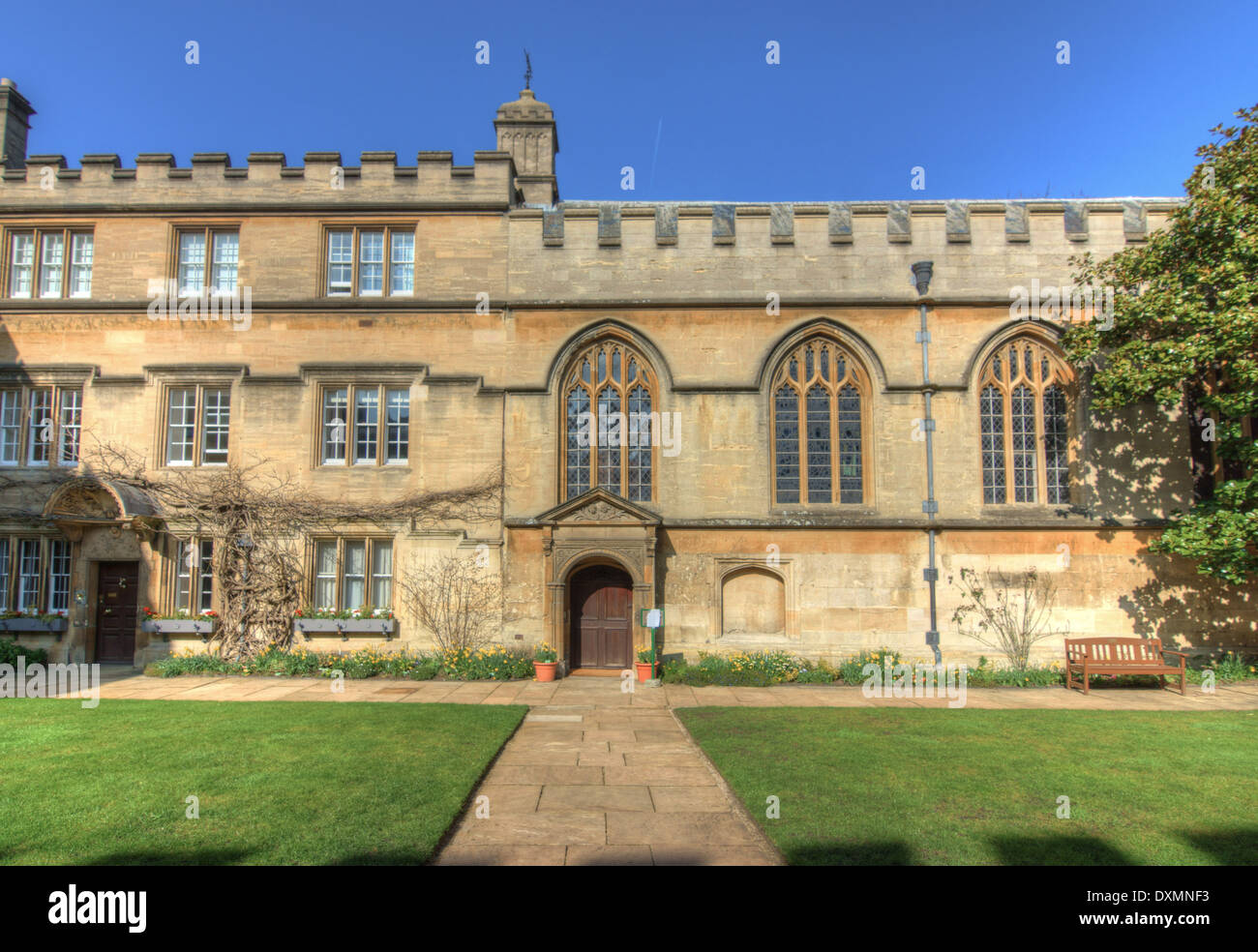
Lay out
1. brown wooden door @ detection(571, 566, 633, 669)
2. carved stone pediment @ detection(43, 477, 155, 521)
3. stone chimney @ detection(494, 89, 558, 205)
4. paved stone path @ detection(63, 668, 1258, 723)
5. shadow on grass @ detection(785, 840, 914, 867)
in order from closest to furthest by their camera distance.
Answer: shadow on grass @ detection(785, 840, 914, 867)
paved stone path @ detection(63, 668, 1258, 723)
carved stone pediment @ detection(43, 477, 155, 521)
brown wooden door @ detection(571, 566, 633, 669)
stone chimney @ detection(494, 89, 558, 205)

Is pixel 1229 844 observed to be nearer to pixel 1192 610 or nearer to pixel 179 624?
pixel 1192 610

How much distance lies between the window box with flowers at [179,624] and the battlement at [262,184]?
357 inches

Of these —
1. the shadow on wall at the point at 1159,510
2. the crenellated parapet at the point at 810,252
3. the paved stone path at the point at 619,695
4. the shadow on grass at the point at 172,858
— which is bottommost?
the paved stone path at the point at 619,695

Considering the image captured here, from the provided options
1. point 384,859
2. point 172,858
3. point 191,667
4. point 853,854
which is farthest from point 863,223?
point 191,667

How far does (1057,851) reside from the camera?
559cm

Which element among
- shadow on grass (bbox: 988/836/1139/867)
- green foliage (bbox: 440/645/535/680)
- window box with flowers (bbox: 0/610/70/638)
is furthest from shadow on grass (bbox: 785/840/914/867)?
window box with flowers (bbox: 0/610/70/638)

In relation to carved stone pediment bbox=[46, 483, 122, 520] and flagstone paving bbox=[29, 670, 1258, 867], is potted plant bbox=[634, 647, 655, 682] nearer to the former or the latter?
flagstone paving bbox=[29, 670, 1258, 867]

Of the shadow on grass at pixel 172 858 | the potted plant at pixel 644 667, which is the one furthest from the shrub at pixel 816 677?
the shadow on grass at pixel 172 858

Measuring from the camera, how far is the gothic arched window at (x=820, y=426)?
15781 mm

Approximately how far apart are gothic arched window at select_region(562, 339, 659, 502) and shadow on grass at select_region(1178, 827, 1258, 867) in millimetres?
11028

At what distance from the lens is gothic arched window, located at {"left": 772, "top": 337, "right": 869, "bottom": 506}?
15781 mm

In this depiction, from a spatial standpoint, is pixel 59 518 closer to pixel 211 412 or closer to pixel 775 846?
pixel 211 412

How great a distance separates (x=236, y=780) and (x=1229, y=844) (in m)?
8.75

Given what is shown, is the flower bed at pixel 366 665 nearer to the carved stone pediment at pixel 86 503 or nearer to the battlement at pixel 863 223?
the carved stone pediment at pixel 86 503
